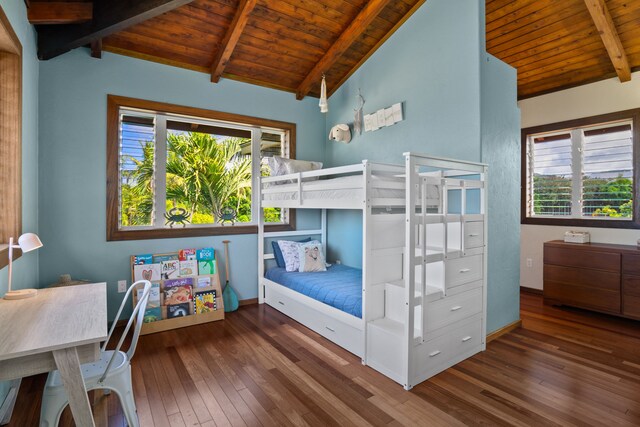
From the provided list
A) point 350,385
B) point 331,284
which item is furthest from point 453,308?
point 331,284

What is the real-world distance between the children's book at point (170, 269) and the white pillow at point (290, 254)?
3.61ft

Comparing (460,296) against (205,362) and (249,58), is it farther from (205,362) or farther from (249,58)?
(249,58)

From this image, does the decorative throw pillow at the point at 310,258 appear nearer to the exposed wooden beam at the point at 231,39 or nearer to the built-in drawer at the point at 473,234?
the built-in drawer at the point at 473,234

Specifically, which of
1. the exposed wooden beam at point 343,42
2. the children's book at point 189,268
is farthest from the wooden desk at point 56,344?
the exposed wooden beam at point 343,42

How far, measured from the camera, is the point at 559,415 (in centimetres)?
181

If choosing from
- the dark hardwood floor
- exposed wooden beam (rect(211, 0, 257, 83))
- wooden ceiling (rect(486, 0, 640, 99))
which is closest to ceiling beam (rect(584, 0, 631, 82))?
wooden ceiling (rect(486, 0, 640, 99))

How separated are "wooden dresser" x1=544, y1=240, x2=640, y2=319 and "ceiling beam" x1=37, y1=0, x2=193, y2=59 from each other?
14.0 feet

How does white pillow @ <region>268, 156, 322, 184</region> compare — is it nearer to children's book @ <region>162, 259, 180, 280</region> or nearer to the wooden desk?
children's book @ <region>162, 259, 180, 280</region>

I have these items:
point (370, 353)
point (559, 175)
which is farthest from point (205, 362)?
point (559, 175)

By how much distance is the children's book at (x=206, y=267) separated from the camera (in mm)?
3400

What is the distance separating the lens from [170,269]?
3.24 m

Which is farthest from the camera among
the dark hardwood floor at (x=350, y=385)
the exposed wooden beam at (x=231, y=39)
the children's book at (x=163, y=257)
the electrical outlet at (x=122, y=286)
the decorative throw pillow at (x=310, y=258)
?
the decorative throw pillow at (x=310, y=258)

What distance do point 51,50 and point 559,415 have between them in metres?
4.25

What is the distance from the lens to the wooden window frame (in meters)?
1.99
